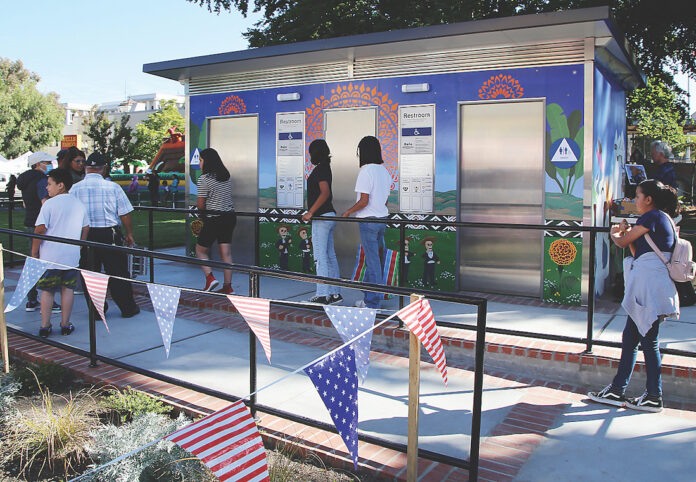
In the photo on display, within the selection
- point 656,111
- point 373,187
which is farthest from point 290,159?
point 656,111

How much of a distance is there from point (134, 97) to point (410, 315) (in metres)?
164

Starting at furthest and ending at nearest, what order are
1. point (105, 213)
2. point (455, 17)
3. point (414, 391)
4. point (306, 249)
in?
point (455, 17) → point (306, 249) → point (105, 213) → point (414, 391)

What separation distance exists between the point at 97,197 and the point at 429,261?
14.4 feet

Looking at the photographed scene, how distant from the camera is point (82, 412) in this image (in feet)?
14.0

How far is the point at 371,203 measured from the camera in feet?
22.4

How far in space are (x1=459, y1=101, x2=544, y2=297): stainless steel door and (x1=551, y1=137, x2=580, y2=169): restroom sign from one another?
214 millimetres

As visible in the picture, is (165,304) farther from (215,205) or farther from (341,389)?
(215,205)

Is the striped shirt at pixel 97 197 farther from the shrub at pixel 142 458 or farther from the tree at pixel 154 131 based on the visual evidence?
the tree at pixel 154 131

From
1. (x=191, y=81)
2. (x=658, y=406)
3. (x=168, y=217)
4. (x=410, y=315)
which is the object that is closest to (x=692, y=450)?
(x=658, y=406)

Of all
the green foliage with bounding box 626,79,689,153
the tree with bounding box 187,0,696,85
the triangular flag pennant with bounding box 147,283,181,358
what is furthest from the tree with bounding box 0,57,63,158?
the triangular flag pennant with bounding box 147,283,181,358

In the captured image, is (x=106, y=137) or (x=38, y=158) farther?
(x=106, y=137)

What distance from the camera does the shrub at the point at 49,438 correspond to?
3.88 m

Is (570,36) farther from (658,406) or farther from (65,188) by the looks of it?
(65,188)

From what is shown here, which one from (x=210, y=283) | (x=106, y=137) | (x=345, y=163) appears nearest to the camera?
(x=210, y=283)
